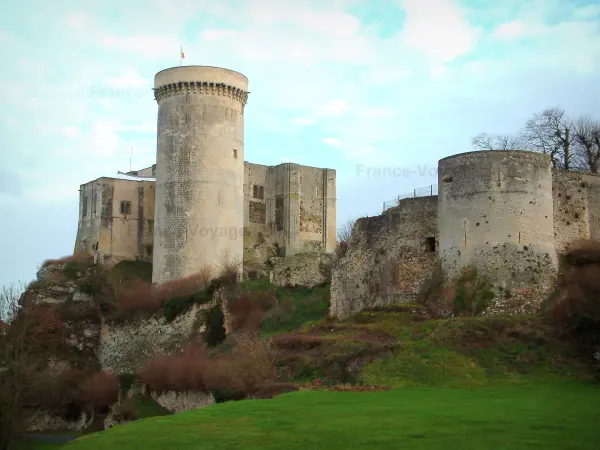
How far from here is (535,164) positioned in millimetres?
36219

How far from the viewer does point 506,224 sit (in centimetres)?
3544

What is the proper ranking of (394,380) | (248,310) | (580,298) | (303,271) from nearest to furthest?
(394,380)
(580,298)
(248,310)
(303,271)

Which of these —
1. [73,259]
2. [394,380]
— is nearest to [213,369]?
[394,380]

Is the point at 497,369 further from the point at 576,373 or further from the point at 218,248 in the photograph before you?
the point at 218,248

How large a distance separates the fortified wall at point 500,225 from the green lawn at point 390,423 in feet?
24.8

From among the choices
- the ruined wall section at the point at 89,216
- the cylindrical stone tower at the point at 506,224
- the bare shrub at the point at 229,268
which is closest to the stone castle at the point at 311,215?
the cylindrical stone tower at the point at 506,224

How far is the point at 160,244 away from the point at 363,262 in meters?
17.8

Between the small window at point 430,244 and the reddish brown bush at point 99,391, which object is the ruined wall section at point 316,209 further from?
the small window at point 430,244

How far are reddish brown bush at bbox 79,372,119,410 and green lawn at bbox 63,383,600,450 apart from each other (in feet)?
68.3

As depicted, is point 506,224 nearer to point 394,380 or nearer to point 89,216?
point 394,380

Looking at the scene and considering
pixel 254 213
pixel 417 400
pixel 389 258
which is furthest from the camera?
pixel 254 213

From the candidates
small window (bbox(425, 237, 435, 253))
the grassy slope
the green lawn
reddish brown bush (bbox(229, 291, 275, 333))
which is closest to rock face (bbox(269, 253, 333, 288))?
reddish brown bush (bbox(229, 291, 275, 333))

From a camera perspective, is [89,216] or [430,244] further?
[89,216]

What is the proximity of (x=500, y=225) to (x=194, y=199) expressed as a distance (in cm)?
2467
